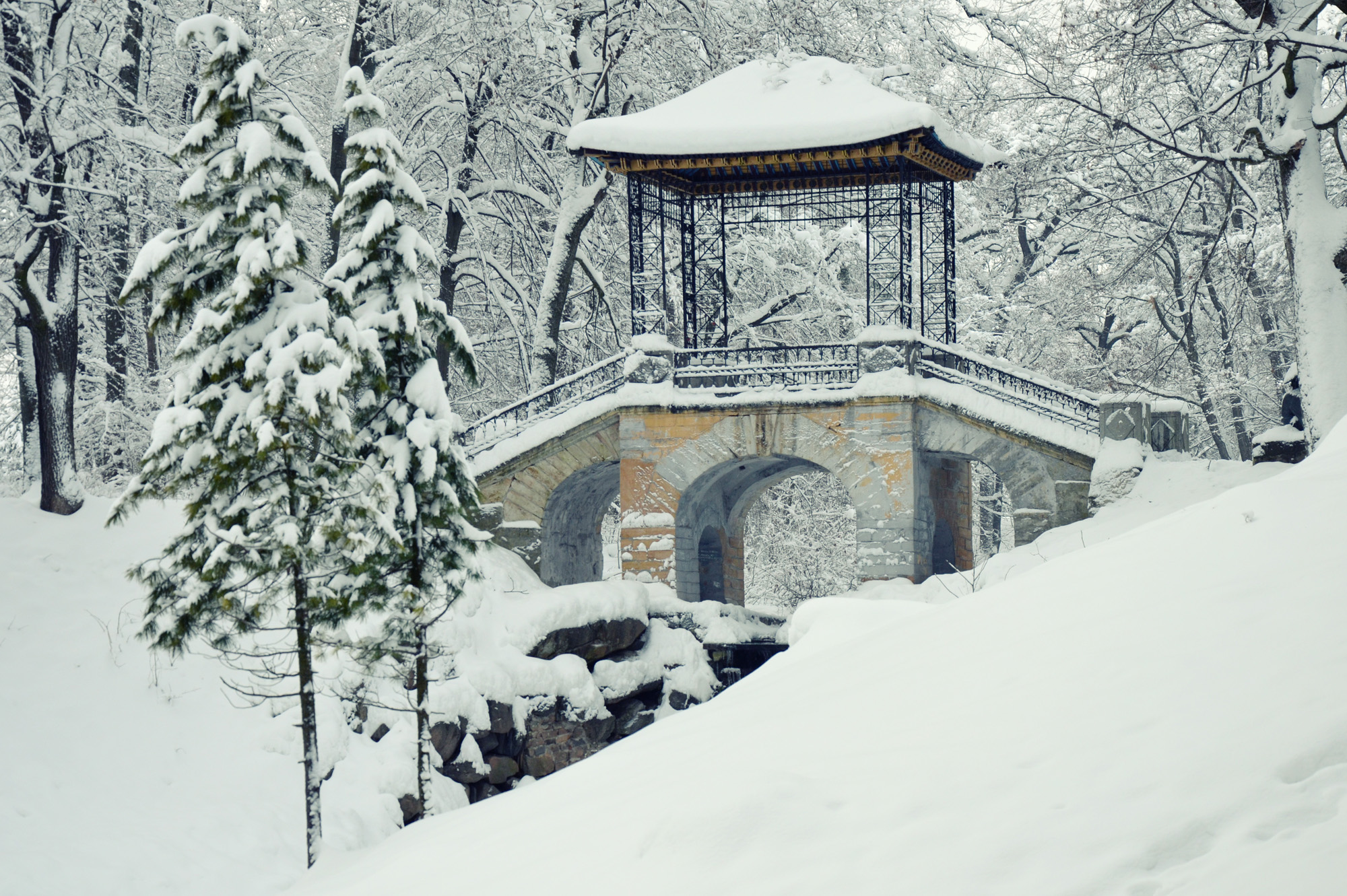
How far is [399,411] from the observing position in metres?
11.3

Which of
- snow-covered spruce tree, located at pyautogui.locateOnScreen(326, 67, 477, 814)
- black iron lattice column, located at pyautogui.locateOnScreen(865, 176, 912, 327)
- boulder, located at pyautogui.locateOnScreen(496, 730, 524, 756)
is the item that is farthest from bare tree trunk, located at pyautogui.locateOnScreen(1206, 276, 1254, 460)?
snow-covered spruce tree, located at pyautogui.locateOnScreen(326, 67, 477, 814)

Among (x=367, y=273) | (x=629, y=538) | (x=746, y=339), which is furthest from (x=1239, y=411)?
(x=367, y=273)

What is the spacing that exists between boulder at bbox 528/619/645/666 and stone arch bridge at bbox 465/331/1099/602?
1.59 meters

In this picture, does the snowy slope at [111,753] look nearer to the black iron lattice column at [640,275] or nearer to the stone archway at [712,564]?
the black iron lattice column at [640,275]

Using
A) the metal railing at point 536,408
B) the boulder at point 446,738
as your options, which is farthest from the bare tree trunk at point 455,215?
the boulder at point 446,738

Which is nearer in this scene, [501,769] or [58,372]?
[501,769]

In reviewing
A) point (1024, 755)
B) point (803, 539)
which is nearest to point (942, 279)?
point (803, 539)

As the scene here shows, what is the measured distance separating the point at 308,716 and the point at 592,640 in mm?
6497

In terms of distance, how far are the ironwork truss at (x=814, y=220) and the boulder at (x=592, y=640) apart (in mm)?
4808

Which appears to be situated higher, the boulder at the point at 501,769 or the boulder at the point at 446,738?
the boulder at the point at 446,738

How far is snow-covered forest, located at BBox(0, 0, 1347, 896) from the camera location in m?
4.11

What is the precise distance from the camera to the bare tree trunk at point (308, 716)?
34.6ft

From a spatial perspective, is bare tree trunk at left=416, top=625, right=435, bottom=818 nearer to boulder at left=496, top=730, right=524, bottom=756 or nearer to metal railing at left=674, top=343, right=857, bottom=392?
boulder at left=496, top=730, right=524, bottom=756

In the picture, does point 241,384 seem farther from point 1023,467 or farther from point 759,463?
point 759,463
